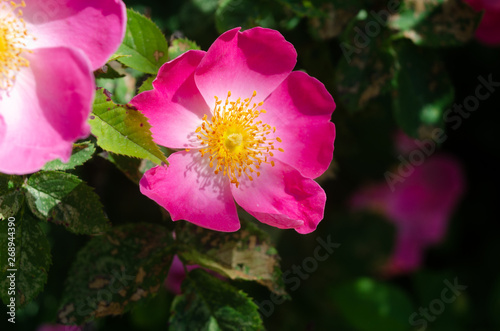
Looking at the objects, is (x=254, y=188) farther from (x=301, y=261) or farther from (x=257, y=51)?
(x=301, y=261)

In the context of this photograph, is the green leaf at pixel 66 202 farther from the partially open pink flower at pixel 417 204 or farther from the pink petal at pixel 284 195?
the partially open pink flower at pixel 417 204

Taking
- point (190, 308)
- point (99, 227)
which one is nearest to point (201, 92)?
point (99, 227)

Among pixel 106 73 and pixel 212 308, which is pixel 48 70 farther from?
pixel 212 308

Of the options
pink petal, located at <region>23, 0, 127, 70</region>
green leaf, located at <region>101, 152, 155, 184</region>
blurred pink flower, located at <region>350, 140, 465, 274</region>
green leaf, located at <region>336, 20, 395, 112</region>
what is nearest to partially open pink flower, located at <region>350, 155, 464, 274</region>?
blurred pink flower, located at <region>350, 140, 465, 274</region>

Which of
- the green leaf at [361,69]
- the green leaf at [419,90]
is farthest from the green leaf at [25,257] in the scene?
the green leaf at [419,90]

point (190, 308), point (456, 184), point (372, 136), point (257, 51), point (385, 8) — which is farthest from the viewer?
point (456, 184)

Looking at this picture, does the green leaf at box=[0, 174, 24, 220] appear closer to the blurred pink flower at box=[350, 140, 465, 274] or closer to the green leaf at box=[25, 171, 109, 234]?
the green leaf at box=[25, 171, 109, 234]

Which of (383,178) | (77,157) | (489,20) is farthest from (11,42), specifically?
(383,178)
